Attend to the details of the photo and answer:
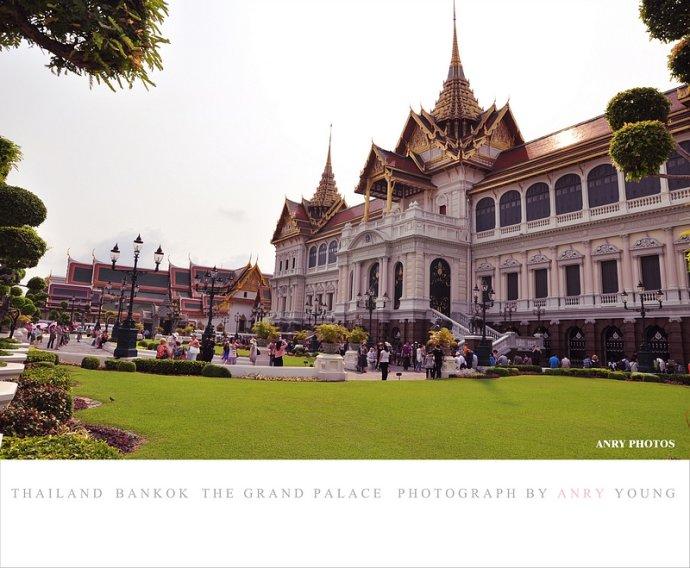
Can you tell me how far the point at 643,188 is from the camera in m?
23.0

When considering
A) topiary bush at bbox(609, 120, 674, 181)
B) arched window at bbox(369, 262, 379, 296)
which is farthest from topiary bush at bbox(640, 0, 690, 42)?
arched window at bbox(369, 262, 379, 296)

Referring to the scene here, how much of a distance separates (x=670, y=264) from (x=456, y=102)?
21517 mm

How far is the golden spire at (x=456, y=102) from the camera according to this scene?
118ft

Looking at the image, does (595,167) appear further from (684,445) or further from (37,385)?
(37,385)

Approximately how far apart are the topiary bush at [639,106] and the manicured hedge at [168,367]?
13.5 metres

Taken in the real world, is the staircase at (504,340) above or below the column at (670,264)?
below

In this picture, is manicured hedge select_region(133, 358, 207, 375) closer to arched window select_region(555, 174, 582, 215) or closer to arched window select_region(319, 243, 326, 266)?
arched window select_region(555, 174, 582, 215)

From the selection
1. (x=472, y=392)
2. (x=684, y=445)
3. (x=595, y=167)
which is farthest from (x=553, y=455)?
(x=595, y=167)

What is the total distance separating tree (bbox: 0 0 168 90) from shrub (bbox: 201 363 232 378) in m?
10.9

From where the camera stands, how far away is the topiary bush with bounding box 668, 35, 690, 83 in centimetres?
793

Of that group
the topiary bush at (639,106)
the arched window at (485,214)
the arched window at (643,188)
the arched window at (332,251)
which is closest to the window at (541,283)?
the arched window at (485,214)

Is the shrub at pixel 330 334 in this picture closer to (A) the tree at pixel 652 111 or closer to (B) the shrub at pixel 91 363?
(B) the shrub at pixel 91 363

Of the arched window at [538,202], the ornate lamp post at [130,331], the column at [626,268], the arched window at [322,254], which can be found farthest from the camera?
the arched window at [322,254]

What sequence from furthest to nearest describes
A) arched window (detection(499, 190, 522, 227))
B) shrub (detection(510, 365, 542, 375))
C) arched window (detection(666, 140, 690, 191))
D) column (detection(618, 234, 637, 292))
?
arched window (detection(499, 190, 522, 227))
column (detection(618, 234, 637, 292))
arched window (detection(666, 140, 690, 191))
shrub (detection(510, 365, 542, 375))
